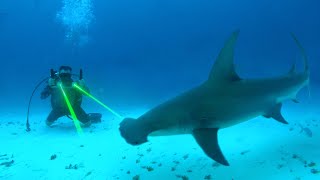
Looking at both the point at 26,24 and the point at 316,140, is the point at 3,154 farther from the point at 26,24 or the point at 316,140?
the point at 26,24

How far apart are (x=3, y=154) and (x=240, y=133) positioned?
20.4 feet

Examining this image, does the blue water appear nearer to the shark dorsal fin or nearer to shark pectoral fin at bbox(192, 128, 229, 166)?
the shark dorsal fin

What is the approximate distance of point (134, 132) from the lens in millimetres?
4375

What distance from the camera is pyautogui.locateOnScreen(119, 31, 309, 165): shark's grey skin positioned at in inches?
177

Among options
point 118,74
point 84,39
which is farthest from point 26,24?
point 118,74

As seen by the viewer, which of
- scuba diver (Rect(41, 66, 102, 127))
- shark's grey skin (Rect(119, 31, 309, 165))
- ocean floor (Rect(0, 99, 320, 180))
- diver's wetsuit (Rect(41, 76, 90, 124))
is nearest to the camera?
shark's grey skin (Rect(119, 31, 309, 165))

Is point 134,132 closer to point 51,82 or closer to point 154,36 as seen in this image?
point 51,82

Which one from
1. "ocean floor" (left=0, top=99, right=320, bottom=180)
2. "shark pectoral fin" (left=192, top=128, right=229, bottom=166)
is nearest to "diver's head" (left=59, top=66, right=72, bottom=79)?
"ocean floor" (left=0, top=99, right=320, bottom=180)

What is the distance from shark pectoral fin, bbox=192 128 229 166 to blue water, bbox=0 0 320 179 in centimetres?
5561

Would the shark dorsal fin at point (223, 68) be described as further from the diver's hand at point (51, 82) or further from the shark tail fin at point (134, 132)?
the diver's hand at point (51, 82)

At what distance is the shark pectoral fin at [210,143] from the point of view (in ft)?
13.9

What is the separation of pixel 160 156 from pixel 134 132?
8.39 ft

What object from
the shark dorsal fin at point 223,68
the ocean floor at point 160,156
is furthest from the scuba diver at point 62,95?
the shark dorsal fin at point 223,68

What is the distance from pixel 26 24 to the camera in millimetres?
103375
